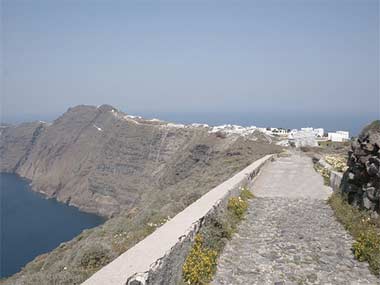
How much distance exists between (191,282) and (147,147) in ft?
404

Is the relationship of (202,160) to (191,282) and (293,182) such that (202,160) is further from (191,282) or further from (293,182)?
(191,282)

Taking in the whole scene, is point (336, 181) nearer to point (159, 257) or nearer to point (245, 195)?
point (245, 195)

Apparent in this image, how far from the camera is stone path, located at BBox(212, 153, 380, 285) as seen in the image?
679 centimetres

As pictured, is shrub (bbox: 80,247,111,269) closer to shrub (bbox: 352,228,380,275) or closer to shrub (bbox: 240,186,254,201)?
shrub (bbox: 352,228,380,275)

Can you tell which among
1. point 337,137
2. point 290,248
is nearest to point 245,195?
point 290,248

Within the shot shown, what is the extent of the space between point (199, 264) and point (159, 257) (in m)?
1.52

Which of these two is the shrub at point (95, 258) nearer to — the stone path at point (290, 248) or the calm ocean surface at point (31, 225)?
the stone path at point (290, 248)

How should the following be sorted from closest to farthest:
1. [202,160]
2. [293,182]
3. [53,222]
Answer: [293,182], [202,160], [53,222]

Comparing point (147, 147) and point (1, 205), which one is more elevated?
point (147, 147)

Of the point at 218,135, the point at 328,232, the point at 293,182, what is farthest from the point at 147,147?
the point at 328,232

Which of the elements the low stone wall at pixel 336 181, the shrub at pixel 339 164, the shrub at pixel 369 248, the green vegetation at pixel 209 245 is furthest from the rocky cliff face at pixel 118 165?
the shrub at pixel 369 248

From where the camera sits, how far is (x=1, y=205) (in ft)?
456

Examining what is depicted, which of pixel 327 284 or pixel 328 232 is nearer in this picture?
pixel 327 284

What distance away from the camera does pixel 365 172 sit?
10.6 meters
